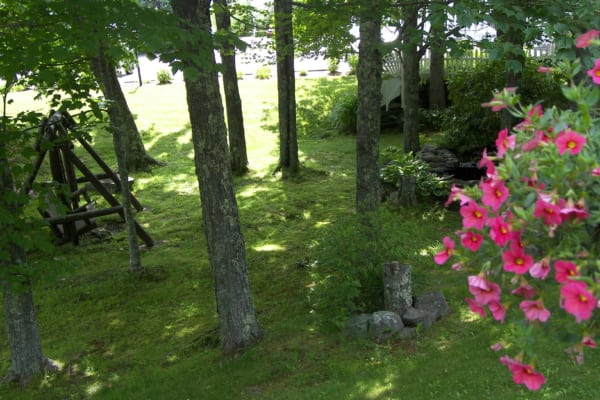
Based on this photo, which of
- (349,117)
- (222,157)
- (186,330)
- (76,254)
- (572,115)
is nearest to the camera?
(572,115)

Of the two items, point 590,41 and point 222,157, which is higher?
point 590,41

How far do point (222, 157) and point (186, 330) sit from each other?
2.43 meters

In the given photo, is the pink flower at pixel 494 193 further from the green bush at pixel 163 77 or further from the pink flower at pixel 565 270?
the green bush at pixel 163 77

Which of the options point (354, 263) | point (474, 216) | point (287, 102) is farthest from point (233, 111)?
point (474, 216)

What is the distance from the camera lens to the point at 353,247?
243 inches

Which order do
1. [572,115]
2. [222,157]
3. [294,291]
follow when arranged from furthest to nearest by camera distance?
[294,291]
[222,157]
[572,115]

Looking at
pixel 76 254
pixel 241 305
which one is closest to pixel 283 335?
pixel 241 305

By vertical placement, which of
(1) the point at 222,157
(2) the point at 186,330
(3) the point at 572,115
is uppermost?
(3) the point at 572,115

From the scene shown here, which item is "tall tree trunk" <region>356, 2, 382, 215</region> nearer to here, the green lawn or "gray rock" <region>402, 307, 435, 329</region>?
the green lawn

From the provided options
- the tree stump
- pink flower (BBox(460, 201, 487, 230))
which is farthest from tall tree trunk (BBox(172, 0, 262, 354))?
pink flower (BBox(460, 201, 487, 230))

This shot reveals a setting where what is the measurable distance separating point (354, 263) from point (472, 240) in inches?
172

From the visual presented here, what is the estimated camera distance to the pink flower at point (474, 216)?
1.93 metres

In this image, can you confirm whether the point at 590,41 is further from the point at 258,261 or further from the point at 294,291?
the point at 258,261

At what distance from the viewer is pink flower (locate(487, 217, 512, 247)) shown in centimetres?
185
